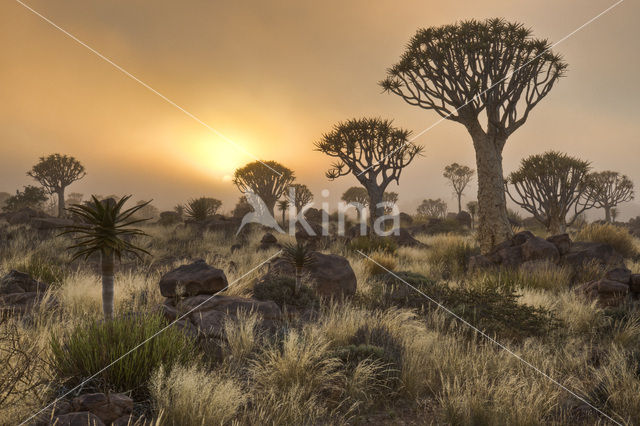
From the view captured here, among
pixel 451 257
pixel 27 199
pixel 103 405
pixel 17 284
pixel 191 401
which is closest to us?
pixel 103 405

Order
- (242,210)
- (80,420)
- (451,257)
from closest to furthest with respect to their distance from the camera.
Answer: (80,420) < (451,257) < (242,210)

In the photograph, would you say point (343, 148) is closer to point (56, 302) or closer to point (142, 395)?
point (56, 302)

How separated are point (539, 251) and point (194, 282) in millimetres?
9723

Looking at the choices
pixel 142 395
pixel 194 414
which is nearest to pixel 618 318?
pixel 194 414

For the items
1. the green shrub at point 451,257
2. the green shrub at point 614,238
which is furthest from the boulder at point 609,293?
the green shrub at point 614,238

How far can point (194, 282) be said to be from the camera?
6.81 m

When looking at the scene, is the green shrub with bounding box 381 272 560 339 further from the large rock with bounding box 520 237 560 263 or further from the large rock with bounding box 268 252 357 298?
the large rock with bounding box 520 237 560 263

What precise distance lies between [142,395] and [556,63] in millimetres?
16536

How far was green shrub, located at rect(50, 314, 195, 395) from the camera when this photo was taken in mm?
3545

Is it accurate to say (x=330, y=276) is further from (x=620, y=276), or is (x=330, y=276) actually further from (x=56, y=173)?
(x=56, y=173)

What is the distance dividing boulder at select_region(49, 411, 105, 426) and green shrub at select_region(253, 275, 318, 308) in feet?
15.2

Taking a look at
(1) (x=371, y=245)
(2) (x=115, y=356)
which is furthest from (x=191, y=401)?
(1) (x=371, y=245)

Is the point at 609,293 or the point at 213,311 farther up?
the point at 213,311

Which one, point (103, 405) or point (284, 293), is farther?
point (284, 293)
